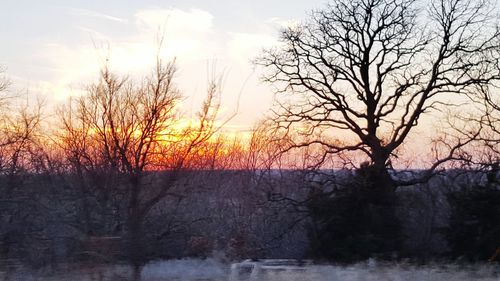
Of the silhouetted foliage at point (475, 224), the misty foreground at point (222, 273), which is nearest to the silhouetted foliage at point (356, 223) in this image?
the silhouetted foliage at point (475, 224)

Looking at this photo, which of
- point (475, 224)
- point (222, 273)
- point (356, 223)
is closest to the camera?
point (222, 273)

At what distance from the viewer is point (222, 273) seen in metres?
13.3

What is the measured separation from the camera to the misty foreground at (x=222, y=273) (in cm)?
1245

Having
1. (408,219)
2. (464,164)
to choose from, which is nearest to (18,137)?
(408,219)

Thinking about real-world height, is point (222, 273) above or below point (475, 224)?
below

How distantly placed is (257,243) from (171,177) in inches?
156

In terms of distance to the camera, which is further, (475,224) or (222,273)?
(475,224)

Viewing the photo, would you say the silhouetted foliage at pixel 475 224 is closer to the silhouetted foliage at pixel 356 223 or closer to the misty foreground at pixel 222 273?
→ the silhouetted foliage at pixel 356 223

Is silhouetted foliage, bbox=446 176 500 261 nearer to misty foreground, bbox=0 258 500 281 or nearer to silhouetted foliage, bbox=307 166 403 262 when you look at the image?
silhouetted foliage, bbox=307 166 403 262

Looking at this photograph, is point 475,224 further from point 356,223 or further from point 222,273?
point 222,273

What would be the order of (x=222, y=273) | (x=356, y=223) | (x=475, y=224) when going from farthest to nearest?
1. (x=356, y=223)
2. (x=475, y=224)
3. (x=222, y=273)

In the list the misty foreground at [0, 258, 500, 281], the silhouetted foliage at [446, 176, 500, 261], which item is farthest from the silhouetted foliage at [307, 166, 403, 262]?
the misty foreground at [0, 258, 500, 281]

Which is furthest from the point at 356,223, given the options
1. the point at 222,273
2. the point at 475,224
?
the point at 222,273

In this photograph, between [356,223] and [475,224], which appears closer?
[475,224]
